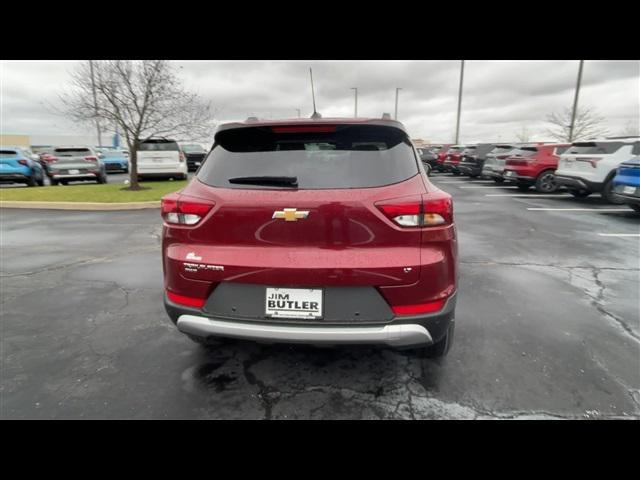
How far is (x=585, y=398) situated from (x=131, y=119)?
13.1 m

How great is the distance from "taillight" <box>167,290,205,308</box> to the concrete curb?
845 centimetres

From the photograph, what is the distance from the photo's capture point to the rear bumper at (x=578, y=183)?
32.4 feet

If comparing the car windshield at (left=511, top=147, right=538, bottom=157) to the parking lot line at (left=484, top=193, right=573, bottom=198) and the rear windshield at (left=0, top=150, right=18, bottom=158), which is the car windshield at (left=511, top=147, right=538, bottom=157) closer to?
the parking lot line at (left=484, top=193, right=573, bottom=198)

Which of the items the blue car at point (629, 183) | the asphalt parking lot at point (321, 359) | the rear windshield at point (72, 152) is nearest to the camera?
the asphalt parking lot at point (321, 359)

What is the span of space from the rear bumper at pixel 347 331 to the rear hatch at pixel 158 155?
1320cm

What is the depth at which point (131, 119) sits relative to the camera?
11469 millimetres

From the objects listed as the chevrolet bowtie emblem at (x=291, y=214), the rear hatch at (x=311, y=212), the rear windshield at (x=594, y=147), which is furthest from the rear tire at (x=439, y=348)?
the rear windshield at (x=594, y=147)

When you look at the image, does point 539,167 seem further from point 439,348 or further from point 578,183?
point 439,348

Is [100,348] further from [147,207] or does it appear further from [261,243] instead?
[147,207]

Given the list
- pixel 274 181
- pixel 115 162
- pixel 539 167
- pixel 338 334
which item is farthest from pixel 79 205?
pixel 115 162

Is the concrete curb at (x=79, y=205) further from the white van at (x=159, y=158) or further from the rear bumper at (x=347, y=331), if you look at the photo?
the rear bumper at (x=347, y=331)

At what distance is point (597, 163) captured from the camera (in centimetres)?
979

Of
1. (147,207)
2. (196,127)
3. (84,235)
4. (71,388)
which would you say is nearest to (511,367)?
(71,388)

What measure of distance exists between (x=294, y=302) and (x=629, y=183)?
9.29m
